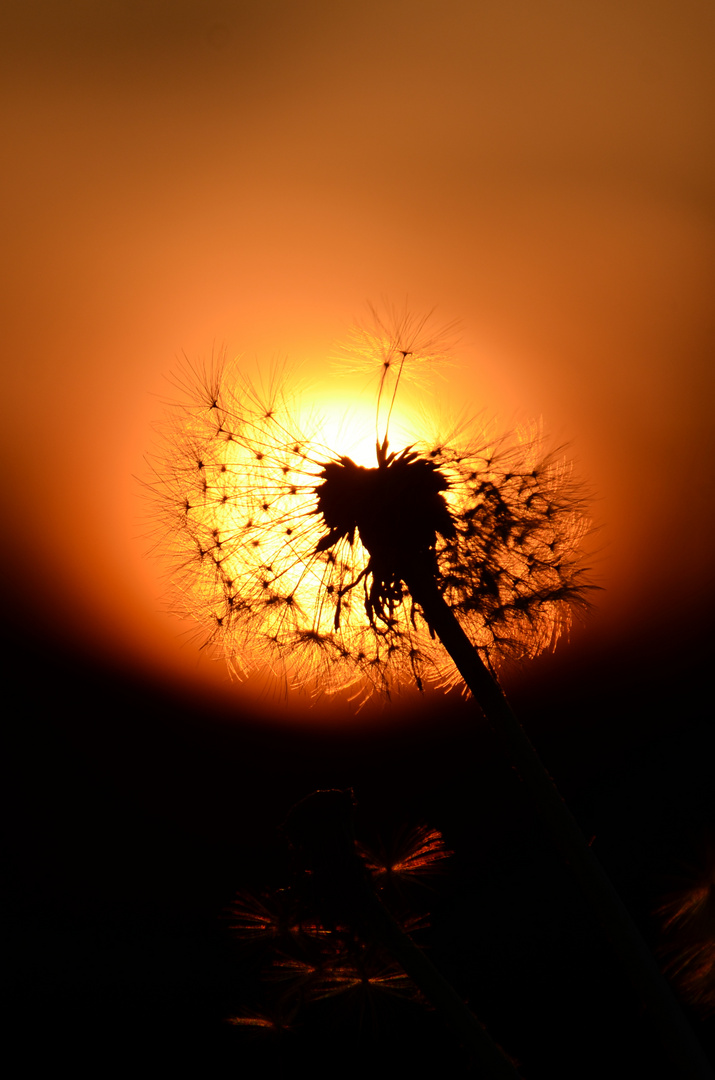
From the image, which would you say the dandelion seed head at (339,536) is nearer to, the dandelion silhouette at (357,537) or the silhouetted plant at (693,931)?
the dandelion silhouette at (357,537)

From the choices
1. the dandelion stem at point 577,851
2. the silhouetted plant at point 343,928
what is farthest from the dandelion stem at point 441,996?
the dandelion stem at point 577,851

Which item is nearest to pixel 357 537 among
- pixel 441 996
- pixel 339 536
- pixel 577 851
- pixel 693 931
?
pixel 339 536

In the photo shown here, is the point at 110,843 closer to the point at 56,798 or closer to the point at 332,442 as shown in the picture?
the point at 56,798

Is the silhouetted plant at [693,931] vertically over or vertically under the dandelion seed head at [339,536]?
under

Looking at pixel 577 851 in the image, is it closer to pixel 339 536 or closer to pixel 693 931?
pixel 693 931

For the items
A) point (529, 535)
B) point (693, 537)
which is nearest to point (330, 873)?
point (529, 535)
